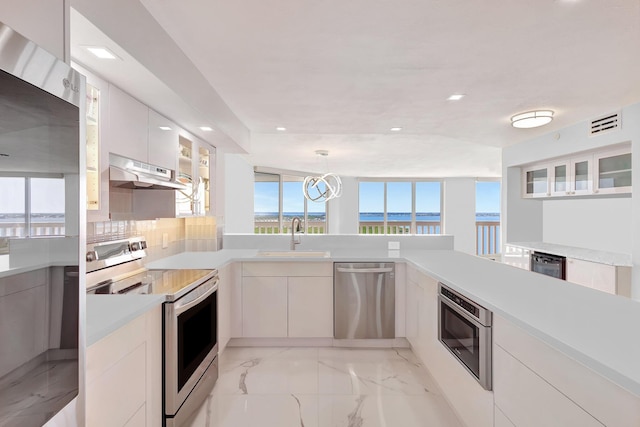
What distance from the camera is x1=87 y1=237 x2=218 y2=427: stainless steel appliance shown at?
1.85 m

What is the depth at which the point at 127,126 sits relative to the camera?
1.91m

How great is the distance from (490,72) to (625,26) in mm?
719

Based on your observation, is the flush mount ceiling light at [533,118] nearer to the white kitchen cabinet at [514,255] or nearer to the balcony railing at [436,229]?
the white kitchen cabinet at [514,255]

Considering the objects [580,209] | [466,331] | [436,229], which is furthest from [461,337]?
[436,229]

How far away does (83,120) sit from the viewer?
881 mm

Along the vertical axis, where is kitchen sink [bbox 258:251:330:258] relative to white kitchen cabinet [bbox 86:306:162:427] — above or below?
above

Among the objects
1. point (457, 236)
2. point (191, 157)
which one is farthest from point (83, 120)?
point (457, 236)

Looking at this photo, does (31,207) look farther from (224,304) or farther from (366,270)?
(366,270)

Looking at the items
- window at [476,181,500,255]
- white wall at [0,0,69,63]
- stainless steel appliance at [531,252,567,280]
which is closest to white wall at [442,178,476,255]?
window at [476,181,500,255]

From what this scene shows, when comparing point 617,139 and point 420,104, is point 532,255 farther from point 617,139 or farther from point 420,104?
point 420,104

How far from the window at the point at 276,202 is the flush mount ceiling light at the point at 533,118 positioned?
6.42 metres

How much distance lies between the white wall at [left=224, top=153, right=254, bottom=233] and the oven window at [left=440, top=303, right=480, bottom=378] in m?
5.04

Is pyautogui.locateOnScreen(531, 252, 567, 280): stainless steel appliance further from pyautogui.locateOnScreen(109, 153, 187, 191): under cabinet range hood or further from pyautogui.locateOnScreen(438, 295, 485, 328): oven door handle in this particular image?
pyautogui.locateOnScreen(109, 153, 187, 191): under cabinet range hood

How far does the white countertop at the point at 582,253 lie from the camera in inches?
139
